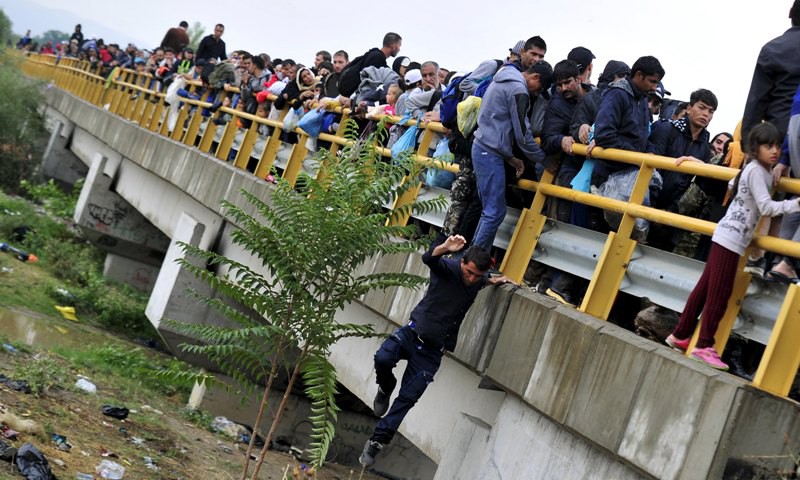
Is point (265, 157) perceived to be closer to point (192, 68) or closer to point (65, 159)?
point (192, 68)

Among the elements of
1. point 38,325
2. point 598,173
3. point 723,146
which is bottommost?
point 38,325

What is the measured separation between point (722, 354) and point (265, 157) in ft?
30.2

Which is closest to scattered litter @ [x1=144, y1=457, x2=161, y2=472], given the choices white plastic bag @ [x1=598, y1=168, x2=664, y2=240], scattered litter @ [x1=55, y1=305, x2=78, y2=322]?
white plastic bag @ [x1=598, y1=168, x2=664, y2=240]

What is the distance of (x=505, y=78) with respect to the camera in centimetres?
830

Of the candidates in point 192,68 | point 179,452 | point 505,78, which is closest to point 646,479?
point 505,78

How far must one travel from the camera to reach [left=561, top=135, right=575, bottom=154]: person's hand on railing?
782 cm

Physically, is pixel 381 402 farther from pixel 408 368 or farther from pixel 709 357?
pixel 709 357

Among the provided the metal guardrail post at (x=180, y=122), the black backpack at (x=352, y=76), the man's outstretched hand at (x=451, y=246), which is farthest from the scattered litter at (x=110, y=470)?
the metal guardrail post at (x=180, y=122)

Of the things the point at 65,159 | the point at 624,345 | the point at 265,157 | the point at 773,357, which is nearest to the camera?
the point at 773,357

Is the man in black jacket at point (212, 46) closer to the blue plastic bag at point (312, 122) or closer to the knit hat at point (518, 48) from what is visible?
the blue plastic bag at point (312, 122)

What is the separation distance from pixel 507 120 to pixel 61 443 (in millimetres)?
4459

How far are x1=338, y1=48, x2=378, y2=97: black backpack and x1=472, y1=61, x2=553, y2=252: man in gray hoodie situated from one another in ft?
18.7

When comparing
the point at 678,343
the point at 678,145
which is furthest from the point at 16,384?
the point at 678,343

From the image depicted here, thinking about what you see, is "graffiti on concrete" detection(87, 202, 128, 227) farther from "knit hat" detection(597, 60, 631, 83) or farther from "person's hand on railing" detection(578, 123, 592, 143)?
"person's hand on railing" detection(578, 123, 592, 143)
